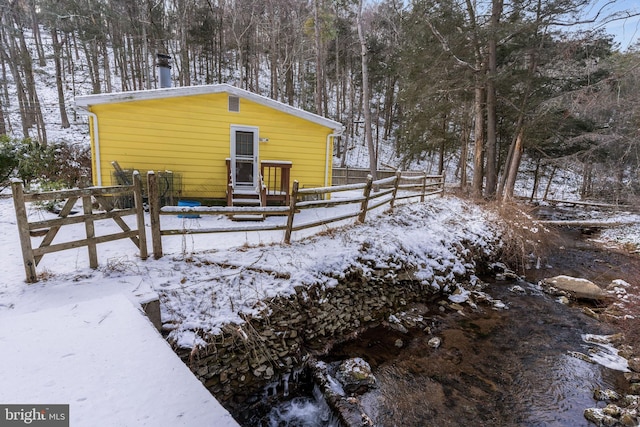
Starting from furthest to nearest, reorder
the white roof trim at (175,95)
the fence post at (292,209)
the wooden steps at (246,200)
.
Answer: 1. the wooden steps at (246,200)
2. the white roof trim at (175,95)
3. the fence post at (292,209)

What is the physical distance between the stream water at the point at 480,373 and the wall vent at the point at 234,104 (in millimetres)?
7143

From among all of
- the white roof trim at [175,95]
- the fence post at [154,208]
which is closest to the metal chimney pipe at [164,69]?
the white roof trim at [175,95]

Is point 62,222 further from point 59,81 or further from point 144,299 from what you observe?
point 59,81

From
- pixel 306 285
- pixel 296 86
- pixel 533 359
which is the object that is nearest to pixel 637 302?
pixel 533 359

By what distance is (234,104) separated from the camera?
8.99 metres

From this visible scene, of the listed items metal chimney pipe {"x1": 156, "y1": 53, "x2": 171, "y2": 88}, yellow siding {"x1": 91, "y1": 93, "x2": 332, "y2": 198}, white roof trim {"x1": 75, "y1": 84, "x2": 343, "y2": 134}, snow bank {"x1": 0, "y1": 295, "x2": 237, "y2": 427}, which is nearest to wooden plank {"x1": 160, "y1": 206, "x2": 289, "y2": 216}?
snow bank {"x1": 0, "y1": 295, "x2": 237, "y2": 427}

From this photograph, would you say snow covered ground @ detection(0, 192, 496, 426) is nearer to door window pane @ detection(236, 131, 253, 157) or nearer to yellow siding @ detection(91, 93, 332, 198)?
yellow siding @ detection(91, 93, 332, 198)

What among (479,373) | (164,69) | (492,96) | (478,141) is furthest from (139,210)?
(492,96)

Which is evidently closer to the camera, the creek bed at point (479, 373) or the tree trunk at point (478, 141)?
the creek bed at point (479, 373)

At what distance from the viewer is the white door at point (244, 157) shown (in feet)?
30.3

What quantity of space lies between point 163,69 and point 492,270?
11.9 meters

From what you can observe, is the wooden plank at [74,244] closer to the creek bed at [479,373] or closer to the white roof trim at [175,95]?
the creek bed at [479,373]

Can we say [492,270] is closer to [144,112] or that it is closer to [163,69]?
[144,112]

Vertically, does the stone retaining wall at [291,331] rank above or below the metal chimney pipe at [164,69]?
below
